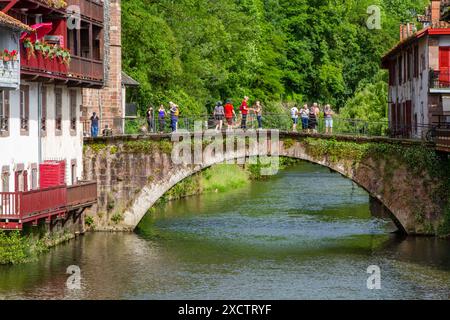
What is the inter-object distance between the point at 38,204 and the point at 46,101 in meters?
8.14

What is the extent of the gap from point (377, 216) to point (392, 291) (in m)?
27.4

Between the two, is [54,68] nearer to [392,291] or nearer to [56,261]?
[56,261]

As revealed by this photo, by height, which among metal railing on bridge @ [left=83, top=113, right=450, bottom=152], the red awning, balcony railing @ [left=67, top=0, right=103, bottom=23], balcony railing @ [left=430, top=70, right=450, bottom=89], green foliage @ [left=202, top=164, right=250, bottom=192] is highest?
balcony railing @ [left=67, top=0, right=103, bottom=23]

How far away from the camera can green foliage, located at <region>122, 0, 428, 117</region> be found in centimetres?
9356

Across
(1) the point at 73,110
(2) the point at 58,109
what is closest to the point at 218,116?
(1) the point at 73,110

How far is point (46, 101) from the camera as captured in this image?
62812 millimetres

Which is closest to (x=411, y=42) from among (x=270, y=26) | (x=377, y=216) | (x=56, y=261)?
(x=377, y=216)

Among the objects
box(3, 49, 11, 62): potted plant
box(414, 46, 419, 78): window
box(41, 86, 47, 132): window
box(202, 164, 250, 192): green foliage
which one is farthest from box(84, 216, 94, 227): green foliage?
box(202, 164, 250, 192): green foliage

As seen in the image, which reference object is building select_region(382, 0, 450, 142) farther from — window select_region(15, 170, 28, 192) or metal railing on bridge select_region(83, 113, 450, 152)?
window select_region(15, 170, 28, 192)

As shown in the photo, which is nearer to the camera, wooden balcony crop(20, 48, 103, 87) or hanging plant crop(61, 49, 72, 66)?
wooden balcony crop(20, 48, 103, 87)

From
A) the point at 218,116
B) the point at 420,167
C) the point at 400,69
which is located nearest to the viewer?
the point at 420,167

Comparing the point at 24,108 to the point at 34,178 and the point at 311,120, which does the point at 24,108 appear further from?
the point at 311,120

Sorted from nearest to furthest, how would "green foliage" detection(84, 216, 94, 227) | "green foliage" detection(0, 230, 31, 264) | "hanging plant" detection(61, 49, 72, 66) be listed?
"green foliage" detection(0, 230, 31, 264), "hanging plant" detection(61, 49, 72, 66), "green foliage" detection(84, 216, 94, 227)

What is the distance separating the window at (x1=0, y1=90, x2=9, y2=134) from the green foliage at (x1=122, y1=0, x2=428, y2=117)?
21016 mm
